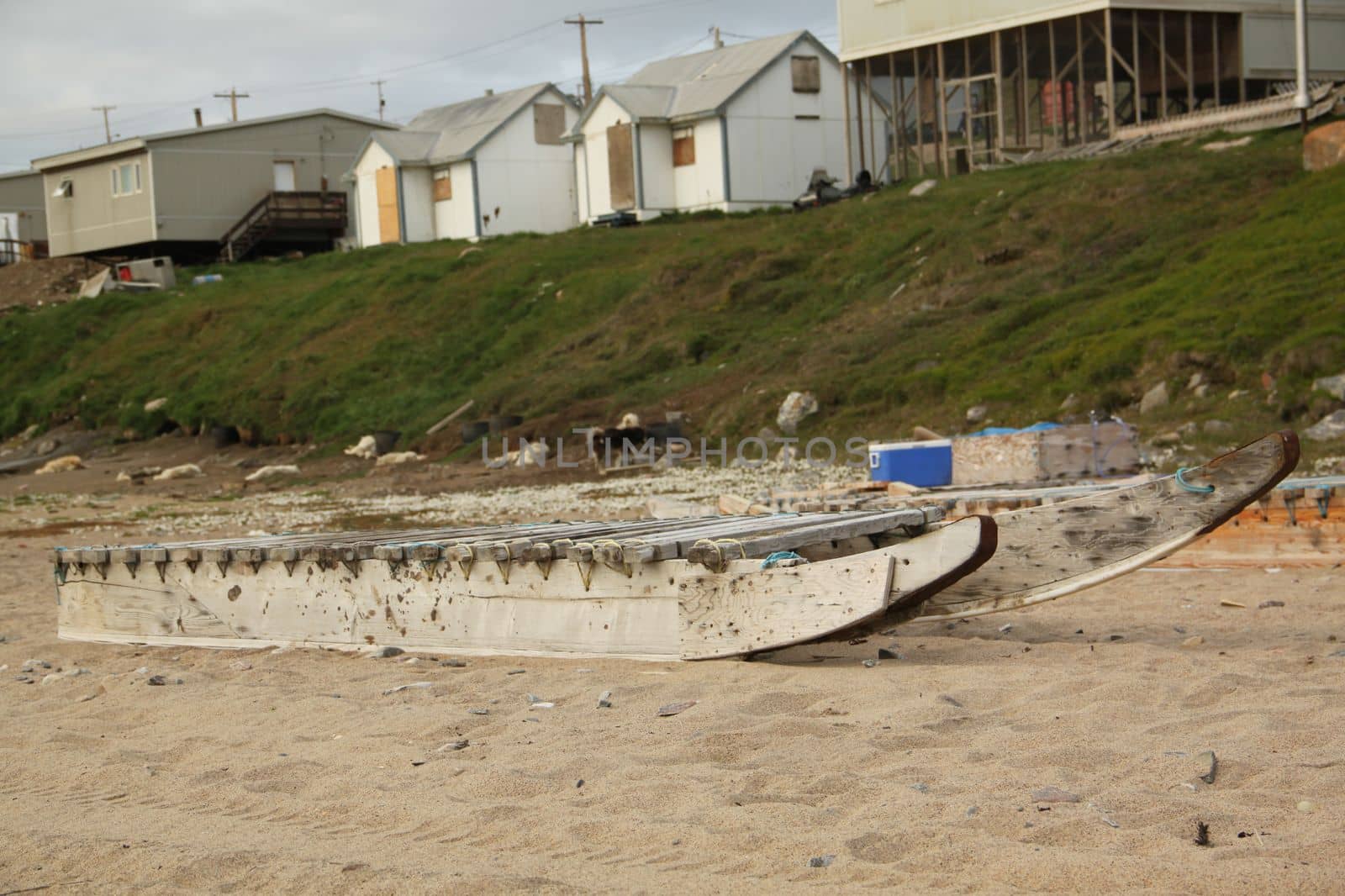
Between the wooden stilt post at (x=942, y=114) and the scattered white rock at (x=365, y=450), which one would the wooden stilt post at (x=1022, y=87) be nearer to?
the wooden stilt post at (x=942, y=114)

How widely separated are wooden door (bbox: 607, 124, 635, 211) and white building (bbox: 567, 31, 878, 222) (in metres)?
0.02

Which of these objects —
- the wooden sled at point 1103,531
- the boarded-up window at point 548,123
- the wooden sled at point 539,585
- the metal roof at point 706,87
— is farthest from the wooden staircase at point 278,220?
the wooden sled at point 1103,531

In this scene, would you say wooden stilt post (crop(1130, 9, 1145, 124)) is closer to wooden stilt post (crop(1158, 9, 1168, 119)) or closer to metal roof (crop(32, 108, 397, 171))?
wooden stilt post (crop(1158, 9, 1168, 119))

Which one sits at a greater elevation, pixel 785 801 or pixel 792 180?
pixel 792 180

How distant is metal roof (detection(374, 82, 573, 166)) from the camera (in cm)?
4378

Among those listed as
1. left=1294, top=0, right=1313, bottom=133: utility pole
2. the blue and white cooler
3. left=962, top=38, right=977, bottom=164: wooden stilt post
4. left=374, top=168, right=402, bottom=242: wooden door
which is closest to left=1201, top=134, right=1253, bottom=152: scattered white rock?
left=1294, top=0, right=1313, bottom=133: utility pole

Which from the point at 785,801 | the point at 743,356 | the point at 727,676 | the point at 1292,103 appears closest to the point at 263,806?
the point at 785,801

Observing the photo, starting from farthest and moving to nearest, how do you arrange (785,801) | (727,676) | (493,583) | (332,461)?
(332,461), (493,583), (727,676), (785,801)

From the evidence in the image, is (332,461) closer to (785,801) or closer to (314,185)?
(785,801)

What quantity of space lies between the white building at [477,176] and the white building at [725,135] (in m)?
3.36

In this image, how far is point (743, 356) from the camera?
24.3 metres

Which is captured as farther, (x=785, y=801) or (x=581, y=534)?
(x=581, y=534)

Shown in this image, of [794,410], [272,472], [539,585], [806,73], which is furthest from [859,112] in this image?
[539,585]

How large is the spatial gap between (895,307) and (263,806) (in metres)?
19.6
